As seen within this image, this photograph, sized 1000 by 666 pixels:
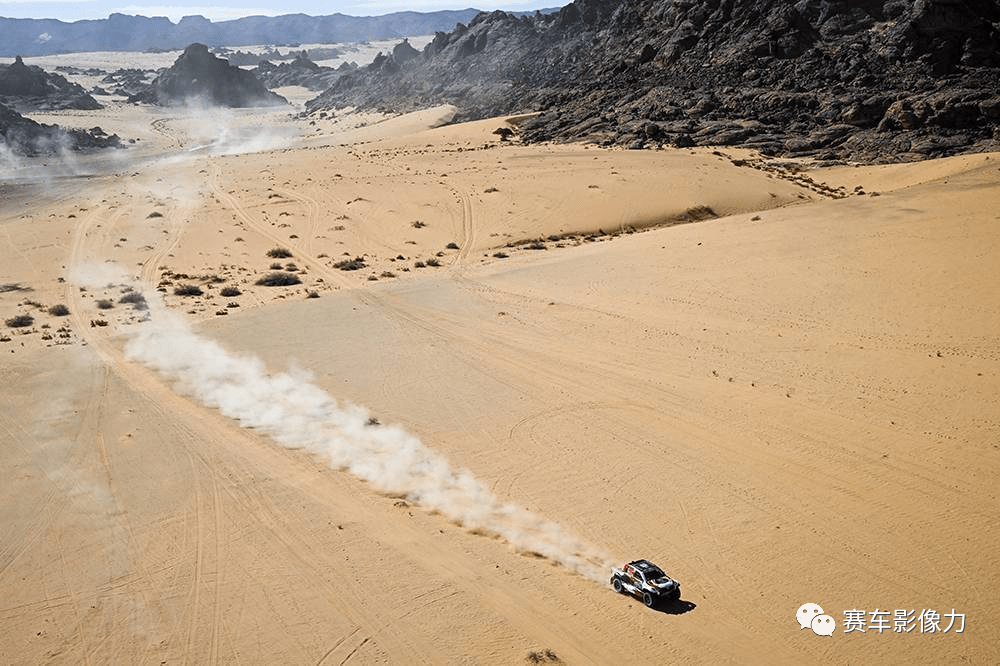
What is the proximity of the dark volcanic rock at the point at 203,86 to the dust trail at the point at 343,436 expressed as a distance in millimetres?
118383

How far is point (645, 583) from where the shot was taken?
1328 centimetres

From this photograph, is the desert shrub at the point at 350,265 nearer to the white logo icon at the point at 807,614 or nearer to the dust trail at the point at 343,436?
the dust trail at the point at 343,436

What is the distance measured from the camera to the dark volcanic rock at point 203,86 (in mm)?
131750

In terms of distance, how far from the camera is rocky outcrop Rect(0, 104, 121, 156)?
79.7 m

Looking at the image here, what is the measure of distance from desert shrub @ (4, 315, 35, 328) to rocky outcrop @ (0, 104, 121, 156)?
60223mm

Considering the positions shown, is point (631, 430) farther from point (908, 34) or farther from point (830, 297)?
point (908, 34)

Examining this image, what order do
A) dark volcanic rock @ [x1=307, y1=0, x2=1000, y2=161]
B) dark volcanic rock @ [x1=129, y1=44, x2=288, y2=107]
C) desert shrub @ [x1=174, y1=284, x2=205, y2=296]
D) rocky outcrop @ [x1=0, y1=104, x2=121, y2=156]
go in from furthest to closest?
dark volcanic rock @ [x1=129, y1=44, x2=288, y2=107] → rocky outcrop @ [x1=0, y1=104, x2=121, y2=156] → dark volcanic rock @ [x1=307, y1=0, x2=1000, y2=161] → desert shrub @ [x1=174, y1=284, x2=205, y2=296]

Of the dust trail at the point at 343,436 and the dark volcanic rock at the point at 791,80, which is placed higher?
the dark volcanic rock at the point at 791,80

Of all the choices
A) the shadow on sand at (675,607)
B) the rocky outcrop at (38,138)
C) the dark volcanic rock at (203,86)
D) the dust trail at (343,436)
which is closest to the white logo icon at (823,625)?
the shadow on sand at (675,607)

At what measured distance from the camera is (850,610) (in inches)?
524

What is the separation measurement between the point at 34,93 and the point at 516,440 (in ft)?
407

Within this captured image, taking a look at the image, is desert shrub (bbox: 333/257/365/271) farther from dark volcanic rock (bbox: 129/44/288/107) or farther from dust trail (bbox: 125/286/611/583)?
dark volcanic rock (bbox: 129/44/288/107)

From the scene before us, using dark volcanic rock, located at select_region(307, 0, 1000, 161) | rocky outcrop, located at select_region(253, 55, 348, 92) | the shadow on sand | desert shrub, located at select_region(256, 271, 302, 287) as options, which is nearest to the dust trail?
the shadow on sand

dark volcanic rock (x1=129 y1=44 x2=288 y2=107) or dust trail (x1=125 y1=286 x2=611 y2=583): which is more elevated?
dark volcanic rock (x1=129 y1=44 x2=288 y2=107)
